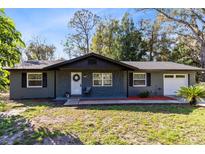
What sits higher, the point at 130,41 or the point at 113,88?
the point at 130,41

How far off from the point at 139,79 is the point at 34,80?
7951 mm

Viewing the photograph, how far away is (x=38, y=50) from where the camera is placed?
41188mm

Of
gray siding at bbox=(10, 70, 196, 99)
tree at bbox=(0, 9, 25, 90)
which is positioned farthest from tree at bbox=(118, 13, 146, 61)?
tree at bbox=(0, 9, 25, 90)

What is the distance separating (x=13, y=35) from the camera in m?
4.52

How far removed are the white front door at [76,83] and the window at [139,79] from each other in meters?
4.30

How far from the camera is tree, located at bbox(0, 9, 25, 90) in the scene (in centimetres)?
437

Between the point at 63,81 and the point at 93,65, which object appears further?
the point at 63,81

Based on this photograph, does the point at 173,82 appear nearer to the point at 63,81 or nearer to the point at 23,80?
the point at 63,81

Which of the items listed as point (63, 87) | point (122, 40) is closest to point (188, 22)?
point (122, 40)

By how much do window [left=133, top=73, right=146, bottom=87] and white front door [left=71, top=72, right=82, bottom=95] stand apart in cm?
430

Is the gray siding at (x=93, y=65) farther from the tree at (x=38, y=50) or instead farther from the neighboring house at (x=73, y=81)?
the tree at (x=38, y=50)

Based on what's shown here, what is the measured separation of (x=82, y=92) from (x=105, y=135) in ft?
32.6
